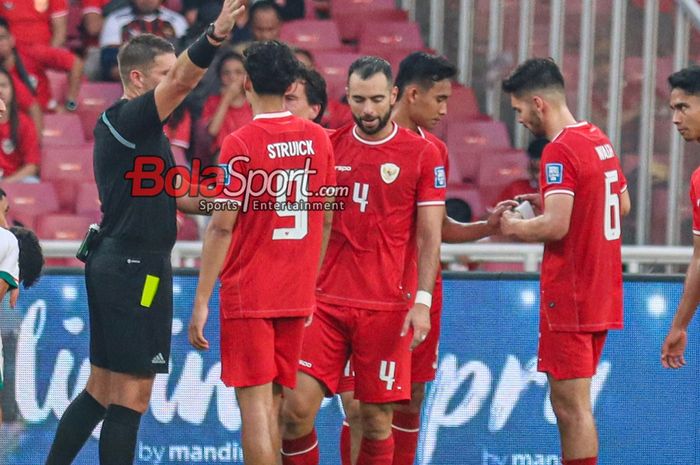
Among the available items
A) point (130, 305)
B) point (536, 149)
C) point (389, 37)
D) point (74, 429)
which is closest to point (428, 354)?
point (130, 305)

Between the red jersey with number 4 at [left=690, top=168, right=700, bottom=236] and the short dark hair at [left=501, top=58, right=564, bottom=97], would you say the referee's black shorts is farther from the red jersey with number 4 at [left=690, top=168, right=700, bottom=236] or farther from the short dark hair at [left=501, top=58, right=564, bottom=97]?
the red jersey with number 4 at [left=690, top=168, right=700, bottom=236]

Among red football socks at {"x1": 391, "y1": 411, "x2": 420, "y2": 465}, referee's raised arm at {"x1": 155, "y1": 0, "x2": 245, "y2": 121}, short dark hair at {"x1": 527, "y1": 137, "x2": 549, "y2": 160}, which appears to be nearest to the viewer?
referee's raised arm at {"x1": 155, "y1": 0, "x2": 245, "y2": 121}

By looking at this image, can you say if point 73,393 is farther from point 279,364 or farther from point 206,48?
point 206,48

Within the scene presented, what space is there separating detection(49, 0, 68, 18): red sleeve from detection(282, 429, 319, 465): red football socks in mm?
5558

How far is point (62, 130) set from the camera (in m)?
10.4

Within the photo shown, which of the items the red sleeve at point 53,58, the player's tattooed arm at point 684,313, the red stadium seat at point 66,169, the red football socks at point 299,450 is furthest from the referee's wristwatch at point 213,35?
the red sleeve at point 53,58

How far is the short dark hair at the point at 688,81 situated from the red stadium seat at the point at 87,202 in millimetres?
4725

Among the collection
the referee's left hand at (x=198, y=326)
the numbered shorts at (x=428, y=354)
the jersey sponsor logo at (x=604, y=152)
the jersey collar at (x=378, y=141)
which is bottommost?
the numbered shorts at (x=428, y=354)

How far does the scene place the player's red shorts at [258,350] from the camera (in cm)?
586

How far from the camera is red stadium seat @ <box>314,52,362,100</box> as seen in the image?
415 inches

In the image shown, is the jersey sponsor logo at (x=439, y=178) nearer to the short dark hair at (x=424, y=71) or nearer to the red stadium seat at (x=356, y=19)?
the short dark hair at (x=424, y=71)

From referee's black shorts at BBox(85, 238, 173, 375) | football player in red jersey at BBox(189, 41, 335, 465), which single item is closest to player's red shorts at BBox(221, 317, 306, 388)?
football player in red jersey at BBox(189, 41, 335, 465)

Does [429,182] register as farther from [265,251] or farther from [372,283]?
[265,251]

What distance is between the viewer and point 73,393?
727cm
